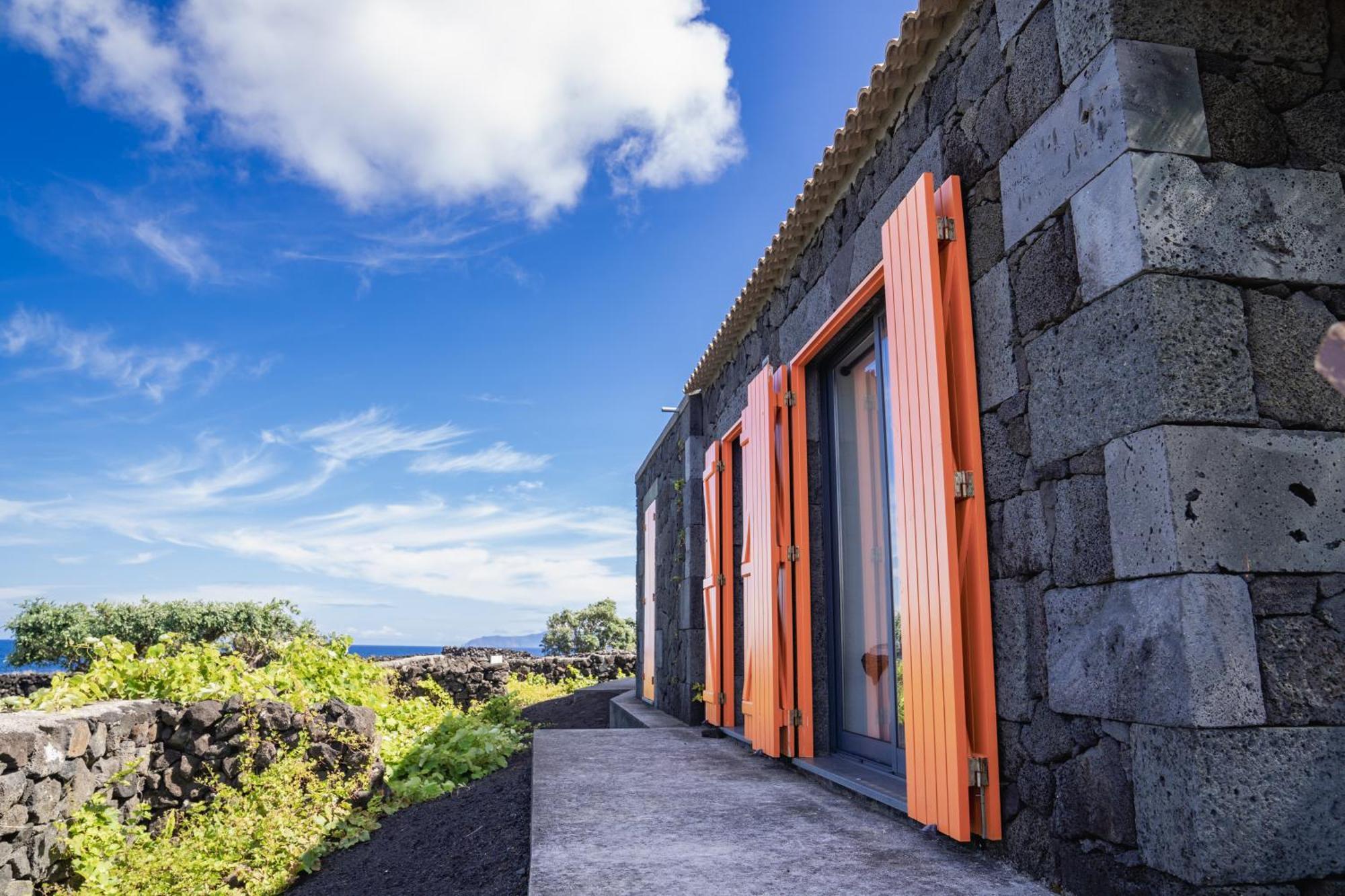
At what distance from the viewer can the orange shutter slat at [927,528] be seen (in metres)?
2.72

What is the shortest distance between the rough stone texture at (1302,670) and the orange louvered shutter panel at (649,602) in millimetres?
7112

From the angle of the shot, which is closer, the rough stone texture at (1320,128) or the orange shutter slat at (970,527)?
the rough stone texture at (1320,128)

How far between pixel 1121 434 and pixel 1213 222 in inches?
23.2

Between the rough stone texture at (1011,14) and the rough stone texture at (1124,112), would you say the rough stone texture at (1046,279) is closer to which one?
the rough stone texture at (1124,112)

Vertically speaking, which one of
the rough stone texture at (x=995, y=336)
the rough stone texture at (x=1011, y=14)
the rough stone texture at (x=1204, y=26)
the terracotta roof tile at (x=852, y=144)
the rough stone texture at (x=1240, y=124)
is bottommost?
the rough stone texture at (x=995, y=336)

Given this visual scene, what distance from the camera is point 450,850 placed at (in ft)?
12.3

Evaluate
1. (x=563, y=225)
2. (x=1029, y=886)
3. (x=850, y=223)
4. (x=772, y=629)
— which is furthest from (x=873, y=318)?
(x=563, y=225)

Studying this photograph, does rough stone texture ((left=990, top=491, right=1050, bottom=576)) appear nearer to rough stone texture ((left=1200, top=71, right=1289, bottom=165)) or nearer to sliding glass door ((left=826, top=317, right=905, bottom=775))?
rough stone texture ((left=1200, top=71, right=1289, bottom=165))

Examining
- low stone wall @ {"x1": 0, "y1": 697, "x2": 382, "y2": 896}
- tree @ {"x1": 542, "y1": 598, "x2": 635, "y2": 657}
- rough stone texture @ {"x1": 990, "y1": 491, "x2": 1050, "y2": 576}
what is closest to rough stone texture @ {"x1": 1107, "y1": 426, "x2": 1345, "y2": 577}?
rough stone texture @ {"x1": 990, "y1": 491, "x2": 1050, "y2": 576}

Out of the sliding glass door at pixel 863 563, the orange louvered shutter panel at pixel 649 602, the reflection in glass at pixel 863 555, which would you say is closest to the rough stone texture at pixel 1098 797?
the sliding glass door at pixel 863 563

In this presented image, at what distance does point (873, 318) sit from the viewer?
4.02 m

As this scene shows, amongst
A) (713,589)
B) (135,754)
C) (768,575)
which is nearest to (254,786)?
(135,754)

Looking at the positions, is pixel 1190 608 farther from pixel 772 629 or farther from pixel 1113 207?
pixel 772 629

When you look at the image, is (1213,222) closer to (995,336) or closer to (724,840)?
(995,336)
